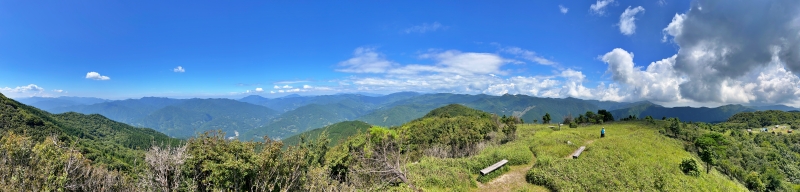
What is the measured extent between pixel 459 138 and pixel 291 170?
28.9 meters

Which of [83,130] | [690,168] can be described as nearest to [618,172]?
[690,168]

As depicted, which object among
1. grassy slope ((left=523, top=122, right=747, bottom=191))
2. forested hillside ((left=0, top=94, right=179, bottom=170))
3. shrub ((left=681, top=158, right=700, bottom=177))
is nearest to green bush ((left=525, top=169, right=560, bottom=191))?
grassy slope ((left=523, top=122, right=747, bottom=191))

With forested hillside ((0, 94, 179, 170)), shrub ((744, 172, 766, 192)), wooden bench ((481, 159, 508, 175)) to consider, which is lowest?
forested hillside ((0, 94, 179, 170))

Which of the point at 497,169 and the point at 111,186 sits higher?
the point at 111,186

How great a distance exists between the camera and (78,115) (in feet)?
520

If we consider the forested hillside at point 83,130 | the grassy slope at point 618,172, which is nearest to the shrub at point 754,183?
the grassy slope at point 618,172

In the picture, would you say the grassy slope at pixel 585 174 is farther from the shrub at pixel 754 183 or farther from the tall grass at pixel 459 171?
the shrub at pixel 754 183

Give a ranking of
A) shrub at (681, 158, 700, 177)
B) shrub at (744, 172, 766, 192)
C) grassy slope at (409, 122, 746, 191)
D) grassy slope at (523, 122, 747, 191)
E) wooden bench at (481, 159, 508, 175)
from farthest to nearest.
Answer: shrub at (744, 172, 766, 192) → shrub at (681, 158, 700, 177) → wooden bench at (481, 159, 508, 175) → grassy slope at (409, 122, 746, 191) → grassy slope at (523, 122, 747, 191)

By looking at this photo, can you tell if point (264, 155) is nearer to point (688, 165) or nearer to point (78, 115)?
point (688, 165)

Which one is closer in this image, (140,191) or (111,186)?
(140,191)

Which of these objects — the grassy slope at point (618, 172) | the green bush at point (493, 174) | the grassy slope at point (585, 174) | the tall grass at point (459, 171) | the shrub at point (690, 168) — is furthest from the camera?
the shrub at point (690, 168)

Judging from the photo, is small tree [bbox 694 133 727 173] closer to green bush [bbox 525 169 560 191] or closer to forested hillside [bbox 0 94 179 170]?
green bush [bbox 525 169 560 191]

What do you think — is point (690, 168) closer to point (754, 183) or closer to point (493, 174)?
point (493, 174)

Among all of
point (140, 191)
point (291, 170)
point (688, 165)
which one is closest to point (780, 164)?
point (688, 165)
